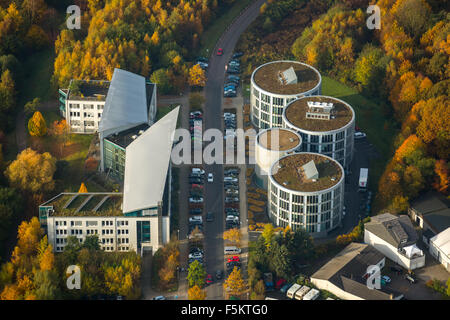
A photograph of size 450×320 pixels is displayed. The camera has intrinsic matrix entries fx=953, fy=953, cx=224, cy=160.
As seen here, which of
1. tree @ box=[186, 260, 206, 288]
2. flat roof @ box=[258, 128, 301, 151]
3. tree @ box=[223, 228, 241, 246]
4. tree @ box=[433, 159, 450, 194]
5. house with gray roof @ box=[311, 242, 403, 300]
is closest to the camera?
house with gray roof @ box=[311, 242, 403, 300]

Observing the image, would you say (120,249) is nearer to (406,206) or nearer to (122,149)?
(122,149)

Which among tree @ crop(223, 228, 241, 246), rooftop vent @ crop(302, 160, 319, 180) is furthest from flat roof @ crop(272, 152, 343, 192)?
tree @ crop(223, 228, 241, 246)

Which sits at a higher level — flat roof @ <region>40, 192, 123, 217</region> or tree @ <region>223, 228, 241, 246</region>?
flat roof @ <region>40, 192, 123, 217</region>

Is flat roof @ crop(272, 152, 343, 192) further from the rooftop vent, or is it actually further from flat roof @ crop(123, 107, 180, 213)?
flat roof @ crop(123, 107, 180, 213)

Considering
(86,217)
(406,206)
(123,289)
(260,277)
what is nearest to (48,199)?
→ (86,217)

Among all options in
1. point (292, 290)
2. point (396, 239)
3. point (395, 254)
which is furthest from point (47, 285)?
point (396, 239)
